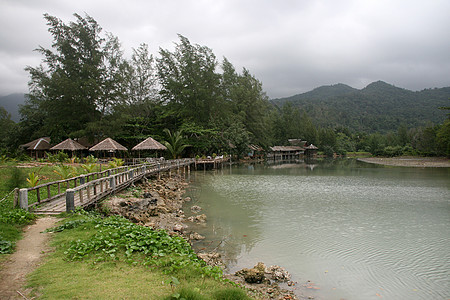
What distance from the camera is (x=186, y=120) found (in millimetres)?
38469

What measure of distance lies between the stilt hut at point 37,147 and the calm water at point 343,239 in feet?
76.7

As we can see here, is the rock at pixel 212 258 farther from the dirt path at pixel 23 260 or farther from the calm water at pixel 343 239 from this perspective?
the dirt path at pixel 23 260

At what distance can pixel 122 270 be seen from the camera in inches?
188

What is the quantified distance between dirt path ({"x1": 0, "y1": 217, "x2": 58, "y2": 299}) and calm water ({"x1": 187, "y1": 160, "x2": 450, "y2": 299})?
4.41 m

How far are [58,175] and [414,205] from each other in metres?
18.4

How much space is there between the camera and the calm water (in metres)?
6.68

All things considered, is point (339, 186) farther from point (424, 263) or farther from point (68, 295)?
point (68, 295)

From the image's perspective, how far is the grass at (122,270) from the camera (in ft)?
13.1

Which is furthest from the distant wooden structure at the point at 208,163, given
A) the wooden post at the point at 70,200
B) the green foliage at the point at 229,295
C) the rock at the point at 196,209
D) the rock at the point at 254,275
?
the green foliage at the point at 229,295

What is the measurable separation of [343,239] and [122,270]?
7640 mm

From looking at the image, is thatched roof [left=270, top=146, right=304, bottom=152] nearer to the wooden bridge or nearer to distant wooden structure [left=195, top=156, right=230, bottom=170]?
distant wooden structure [left=195, top=156, right=230, bottom=170]

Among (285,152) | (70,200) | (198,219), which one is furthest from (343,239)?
(285,152)

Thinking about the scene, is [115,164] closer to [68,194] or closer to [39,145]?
[68,194]

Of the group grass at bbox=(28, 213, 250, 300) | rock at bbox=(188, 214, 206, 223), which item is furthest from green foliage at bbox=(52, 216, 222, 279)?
rock at bbox=(188, 214, 206, 223)
